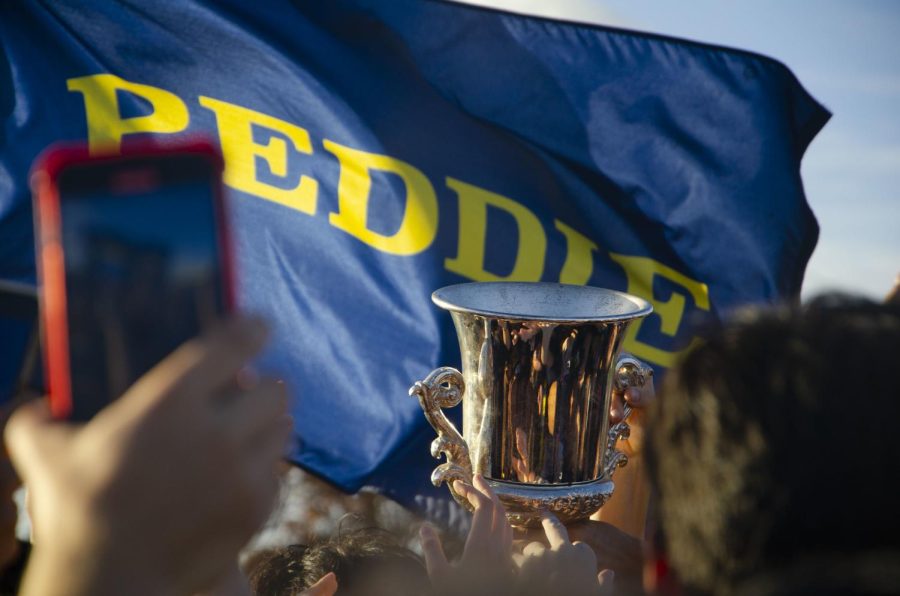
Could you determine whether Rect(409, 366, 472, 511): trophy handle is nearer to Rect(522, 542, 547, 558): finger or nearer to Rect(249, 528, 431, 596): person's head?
Rect(249, 528, 431, 596): person's head

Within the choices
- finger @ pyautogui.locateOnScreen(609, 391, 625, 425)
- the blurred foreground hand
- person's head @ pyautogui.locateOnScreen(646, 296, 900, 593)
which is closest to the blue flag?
finger @ pyautogui.locateOnScreen(609, 391, 625, 425)

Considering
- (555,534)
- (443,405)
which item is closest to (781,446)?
(555,534)

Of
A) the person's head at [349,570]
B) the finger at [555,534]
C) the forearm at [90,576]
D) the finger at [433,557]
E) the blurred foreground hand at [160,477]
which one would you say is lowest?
the person's head at [349,570]

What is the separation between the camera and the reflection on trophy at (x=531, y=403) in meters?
2.19

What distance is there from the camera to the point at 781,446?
2.66ft

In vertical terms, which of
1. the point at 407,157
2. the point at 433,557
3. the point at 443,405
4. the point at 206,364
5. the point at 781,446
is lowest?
the point at 433,557

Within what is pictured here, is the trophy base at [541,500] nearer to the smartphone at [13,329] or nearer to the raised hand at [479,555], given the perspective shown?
the raised hand at [479,555]

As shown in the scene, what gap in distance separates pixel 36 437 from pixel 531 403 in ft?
5.11

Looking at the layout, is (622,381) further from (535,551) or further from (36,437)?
(36,437)

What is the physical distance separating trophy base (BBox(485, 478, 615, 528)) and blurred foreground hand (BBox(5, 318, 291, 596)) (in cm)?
149

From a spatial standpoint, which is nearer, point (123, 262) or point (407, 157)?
point (123, 262)

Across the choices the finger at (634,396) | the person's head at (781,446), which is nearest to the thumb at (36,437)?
the person's head at (781,446)

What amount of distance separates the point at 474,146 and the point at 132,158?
3.48 meters

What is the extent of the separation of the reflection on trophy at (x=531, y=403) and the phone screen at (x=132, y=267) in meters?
1.38
